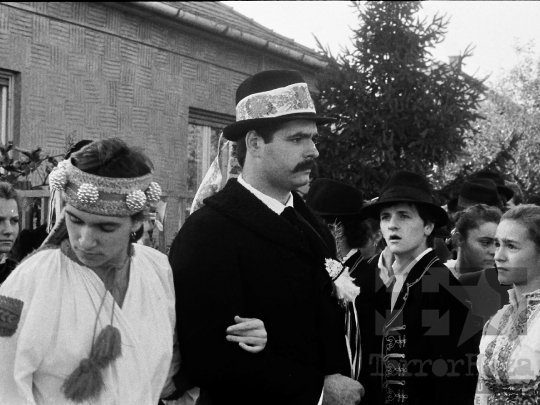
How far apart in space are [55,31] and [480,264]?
484 cm

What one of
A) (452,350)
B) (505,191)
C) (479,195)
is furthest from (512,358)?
(505,191)

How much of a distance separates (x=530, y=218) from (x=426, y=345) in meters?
0.80

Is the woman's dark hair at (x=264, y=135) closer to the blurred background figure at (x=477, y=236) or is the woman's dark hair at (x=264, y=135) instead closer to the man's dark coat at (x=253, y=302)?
the man's dark coat at (x=253, y=302)

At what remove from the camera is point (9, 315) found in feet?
7.46

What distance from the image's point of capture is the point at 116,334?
2.42 metres

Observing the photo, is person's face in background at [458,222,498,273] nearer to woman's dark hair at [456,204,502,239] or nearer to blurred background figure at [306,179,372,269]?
woman's dark hair at [456,204,502,239]

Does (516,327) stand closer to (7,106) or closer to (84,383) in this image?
(84,383)

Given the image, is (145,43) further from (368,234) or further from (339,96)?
(368,234)

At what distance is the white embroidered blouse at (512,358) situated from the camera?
3.33 m

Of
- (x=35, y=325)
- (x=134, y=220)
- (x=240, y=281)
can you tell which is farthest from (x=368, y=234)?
(x=35, y=325)

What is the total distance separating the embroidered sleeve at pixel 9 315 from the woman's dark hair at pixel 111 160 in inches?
19.0

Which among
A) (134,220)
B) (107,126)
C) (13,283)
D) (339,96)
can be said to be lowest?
(13,283)

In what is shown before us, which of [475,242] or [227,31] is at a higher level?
[227,31]

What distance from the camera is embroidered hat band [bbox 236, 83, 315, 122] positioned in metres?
3.07
